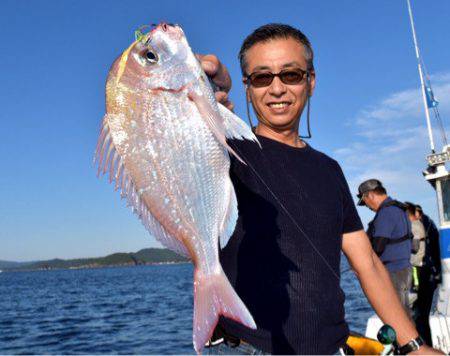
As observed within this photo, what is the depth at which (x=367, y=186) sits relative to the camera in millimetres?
7480

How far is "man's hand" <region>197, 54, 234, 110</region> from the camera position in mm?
2064

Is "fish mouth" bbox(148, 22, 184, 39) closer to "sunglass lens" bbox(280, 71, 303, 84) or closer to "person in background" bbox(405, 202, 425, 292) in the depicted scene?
"sunglass lens" bbox(280, 71, 303, 84)

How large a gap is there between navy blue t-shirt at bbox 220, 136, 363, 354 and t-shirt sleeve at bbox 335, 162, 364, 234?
160 mm

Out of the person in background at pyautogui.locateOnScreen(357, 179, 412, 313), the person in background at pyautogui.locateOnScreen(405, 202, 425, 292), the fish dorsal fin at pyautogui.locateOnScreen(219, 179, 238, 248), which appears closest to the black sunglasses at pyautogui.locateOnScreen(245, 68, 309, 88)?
the fish dorsal fin at pyautogui.locateOnScreen(219, 179, 238, 248)

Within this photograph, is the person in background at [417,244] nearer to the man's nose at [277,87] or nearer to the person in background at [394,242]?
the person in background at [394,242]

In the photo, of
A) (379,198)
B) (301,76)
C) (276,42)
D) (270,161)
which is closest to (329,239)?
(270,161)

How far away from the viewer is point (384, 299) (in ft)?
8.54

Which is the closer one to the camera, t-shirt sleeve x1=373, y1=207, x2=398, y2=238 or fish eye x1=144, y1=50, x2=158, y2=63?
fish eye x1=144, y1=50, x2=158, y2=63

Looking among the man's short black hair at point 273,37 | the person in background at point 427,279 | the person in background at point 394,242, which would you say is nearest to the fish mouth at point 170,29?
the man's short black hair at point 273,37

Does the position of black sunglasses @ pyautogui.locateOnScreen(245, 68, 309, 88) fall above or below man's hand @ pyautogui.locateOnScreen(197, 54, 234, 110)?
above

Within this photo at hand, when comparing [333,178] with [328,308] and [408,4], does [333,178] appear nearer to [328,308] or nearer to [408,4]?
[328,308]

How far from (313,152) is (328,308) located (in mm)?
790

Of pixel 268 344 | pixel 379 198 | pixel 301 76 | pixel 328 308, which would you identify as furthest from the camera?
pixel 379 198

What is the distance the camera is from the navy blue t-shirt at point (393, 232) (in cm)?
698
